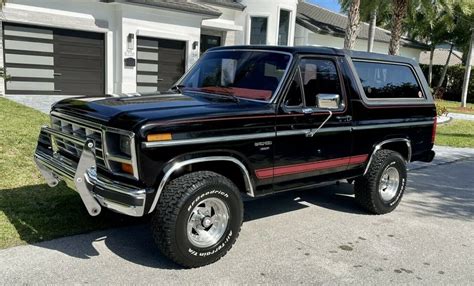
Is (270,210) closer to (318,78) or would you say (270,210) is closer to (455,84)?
(318,78)

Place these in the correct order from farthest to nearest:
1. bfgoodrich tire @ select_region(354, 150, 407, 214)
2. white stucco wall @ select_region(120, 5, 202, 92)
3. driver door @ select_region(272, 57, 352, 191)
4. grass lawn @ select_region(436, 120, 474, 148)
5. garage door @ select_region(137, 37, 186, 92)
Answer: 1. garage door @ select_region(137, 37, 186, 92)
2. white stucco wall @ select_region(120, 5, 202, 92)
3. grass lawn @ select_region(436, 120, 474, 148)
4. bfgoodrich tire @ select_region(354, 150, 407, 214)
5. driver door @ select_region(272, 57, 352, 191)

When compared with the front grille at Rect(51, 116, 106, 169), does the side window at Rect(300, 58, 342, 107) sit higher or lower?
higher

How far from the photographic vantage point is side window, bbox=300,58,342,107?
4973 mm

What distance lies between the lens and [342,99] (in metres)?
5.33

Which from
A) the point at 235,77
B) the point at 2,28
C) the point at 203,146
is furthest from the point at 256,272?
the point at 2,28

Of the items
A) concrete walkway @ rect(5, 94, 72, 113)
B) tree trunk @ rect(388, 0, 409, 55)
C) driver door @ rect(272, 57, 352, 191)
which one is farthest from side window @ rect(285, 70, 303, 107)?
tree trunk @ rect(388, 0, 409, 55)

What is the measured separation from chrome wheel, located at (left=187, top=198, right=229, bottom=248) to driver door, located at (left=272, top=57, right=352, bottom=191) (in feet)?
2.42

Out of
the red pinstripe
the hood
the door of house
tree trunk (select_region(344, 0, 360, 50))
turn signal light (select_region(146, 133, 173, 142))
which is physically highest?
tree trunk (select_region(344, 0, 360, 50))

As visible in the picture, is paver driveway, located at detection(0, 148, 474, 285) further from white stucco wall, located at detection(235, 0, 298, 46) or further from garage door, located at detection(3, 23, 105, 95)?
white stucco wall, located at detection(235, 0, 298, 46)

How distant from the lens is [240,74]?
5129 millimetres

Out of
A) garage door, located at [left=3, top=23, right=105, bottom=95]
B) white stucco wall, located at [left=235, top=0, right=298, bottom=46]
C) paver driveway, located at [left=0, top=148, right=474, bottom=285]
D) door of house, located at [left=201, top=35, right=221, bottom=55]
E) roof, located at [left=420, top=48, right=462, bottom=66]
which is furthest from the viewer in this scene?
roof, located at [left=420, top=48, right=462, bottom=66]

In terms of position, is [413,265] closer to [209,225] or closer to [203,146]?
[209,225]

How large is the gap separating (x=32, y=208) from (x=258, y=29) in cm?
1784

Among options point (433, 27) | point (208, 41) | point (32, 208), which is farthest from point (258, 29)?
point (32, 208)
